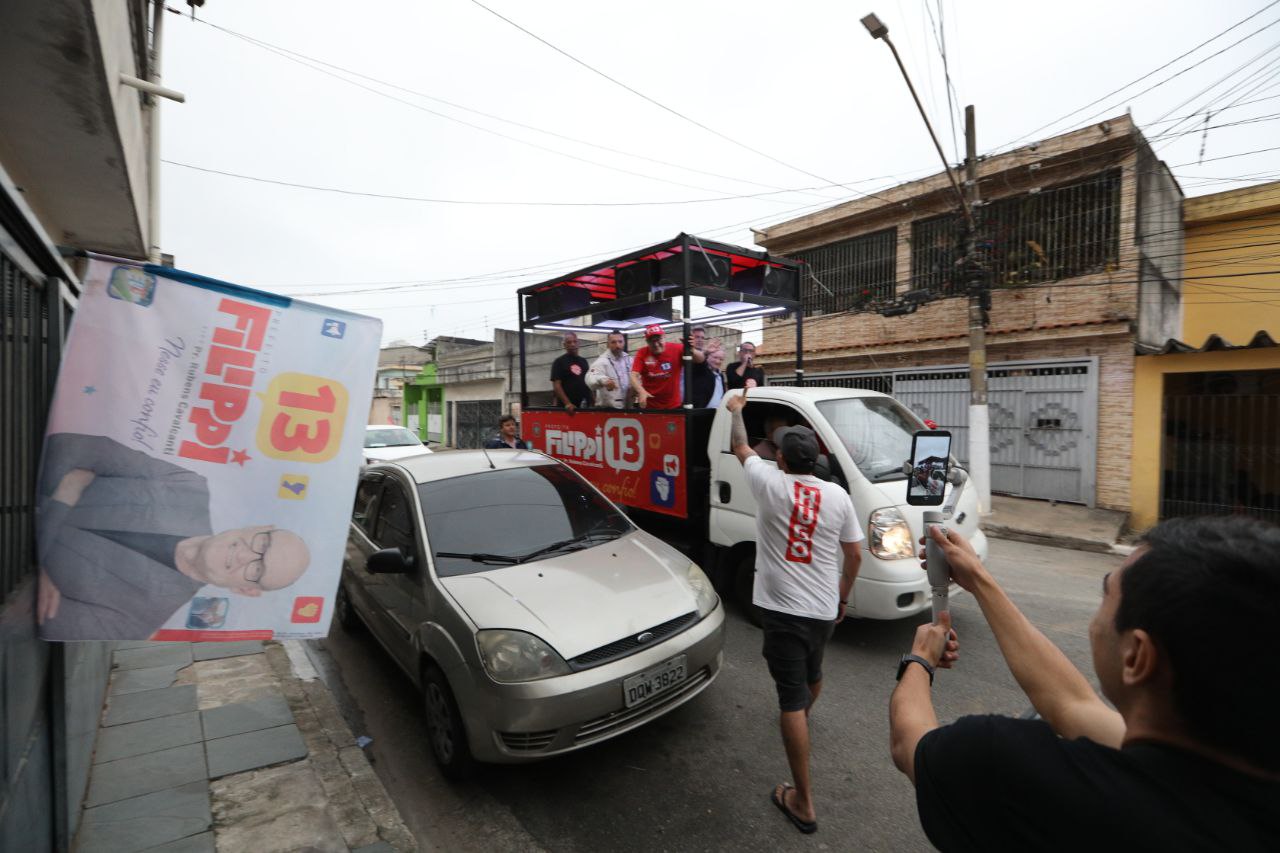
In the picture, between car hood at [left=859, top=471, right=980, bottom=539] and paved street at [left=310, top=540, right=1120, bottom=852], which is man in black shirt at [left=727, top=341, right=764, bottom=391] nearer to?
car hood at [left=859, top=471, right=980, bottom=539]

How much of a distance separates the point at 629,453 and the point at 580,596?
2775 millimetres

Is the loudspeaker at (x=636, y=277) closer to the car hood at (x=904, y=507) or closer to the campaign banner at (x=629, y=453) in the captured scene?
the campaign banner at (x=629, y=453)

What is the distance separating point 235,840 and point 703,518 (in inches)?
146

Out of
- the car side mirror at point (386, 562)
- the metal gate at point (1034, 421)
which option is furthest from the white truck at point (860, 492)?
the metal gate at point (1034, 421)

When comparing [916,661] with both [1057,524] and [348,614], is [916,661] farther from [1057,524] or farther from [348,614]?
[1057,524]

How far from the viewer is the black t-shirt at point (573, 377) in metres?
7.16

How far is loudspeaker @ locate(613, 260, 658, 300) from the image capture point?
19.2ft

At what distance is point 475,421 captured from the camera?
2706cm

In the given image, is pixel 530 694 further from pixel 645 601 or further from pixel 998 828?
pixel 998 828

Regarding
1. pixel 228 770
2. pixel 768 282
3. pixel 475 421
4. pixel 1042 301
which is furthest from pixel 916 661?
pixel 475 421

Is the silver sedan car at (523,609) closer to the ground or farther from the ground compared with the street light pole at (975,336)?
closer to the ground

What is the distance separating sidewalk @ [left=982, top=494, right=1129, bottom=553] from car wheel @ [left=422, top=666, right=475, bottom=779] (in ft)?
27.5

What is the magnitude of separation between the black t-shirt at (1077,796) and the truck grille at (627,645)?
193 cm

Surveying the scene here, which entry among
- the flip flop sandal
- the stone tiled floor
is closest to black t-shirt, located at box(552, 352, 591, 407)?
the stone tiled floor
